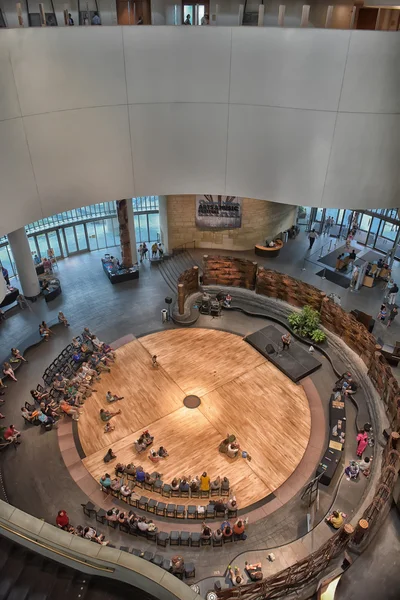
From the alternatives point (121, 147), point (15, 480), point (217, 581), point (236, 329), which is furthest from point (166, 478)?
point (121, 147)

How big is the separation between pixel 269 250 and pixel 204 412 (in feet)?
36.6

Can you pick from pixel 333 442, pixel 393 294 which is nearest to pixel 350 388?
pixel 333 442

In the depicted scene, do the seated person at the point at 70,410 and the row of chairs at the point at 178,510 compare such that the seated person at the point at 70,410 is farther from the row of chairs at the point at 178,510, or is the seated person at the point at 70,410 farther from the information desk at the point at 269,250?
the information desk at the point at 269,250

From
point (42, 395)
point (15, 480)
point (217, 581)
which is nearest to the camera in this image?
point (217, 581)

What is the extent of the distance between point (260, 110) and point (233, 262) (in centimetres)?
712

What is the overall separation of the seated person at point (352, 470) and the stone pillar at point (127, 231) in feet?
50.5

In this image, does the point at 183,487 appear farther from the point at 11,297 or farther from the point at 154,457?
the point at 11,297

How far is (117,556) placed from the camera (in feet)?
22.4

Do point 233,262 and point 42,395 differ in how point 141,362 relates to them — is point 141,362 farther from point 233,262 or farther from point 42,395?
point 233,262

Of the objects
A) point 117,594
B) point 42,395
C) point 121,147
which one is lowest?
point 42,395

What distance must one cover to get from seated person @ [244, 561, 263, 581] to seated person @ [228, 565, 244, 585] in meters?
0.24

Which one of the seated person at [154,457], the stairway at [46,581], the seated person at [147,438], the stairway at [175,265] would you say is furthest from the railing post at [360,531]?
the stairway at [175,265]

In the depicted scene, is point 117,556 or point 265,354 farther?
point 265,354

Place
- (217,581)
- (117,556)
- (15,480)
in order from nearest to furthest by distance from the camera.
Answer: (117,556) < (217,581) < (15,480)
